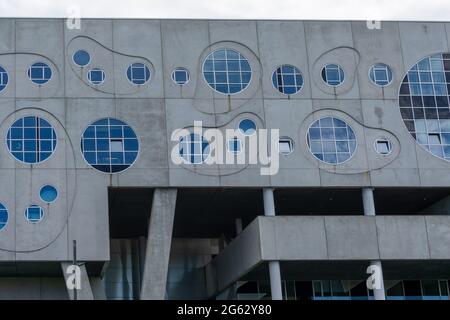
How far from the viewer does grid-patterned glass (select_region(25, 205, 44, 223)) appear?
39250 millimetres

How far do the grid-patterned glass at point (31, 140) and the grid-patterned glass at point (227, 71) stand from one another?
321 inches

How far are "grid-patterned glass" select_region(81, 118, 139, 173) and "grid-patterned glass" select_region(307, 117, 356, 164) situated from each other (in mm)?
8693

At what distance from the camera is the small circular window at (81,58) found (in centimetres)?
4147

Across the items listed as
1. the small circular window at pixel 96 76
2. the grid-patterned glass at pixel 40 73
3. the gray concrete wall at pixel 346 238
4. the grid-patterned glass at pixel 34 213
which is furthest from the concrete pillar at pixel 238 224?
the grid-patterned glass at pixel 40 73

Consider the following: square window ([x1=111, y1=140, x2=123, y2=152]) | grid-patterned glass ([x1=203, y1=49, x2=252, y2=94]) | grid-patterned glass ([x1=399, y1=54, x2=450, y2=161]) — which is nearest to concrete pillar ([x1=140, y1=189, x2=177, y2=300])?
square window ([x1=111, y1=140, x2=123, y2=152])

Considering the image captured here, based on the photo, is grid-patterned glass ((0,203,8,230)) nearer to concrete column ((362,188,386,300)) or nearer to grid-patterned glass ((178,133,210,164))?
grid-patterned glass ((178,133,210,164))

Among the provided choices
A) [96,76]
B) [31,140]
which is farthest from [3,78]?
[96,76]

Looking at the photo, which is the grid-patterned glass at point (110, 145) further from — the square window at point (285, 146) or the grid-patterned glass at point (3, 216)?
the square window at point (285, 146)

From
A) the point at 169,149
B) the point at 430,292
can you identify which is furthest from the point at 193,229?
the point at 430,292

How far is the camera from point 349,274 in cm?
4372

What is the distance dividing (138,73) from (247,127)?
5.95m

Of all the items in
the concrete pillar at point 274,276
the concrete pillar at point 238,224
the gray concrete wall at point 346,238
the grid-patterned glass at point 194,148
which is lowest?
the concrete pillar at point 274,276

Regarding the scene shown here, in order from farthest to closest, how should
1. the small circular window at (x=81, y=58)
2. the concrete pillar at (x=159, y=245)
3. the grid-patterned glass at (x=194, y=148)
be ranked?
the small circular window at (x=81, y=58) → the grid-patterned glass at (x=194, y=148) → the concrete pillar at (x=159, y=245)
